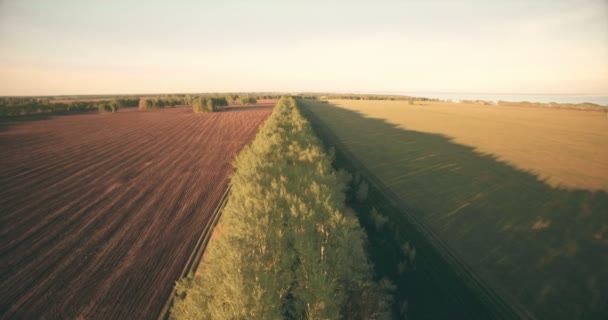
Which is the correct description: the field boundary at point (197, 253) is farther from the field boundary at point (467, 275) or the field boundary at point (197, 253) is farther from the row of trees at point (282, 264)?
the field boundary at point (467, 275)

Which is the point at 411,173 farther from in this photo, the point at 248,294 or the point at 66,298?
the point at 66,298

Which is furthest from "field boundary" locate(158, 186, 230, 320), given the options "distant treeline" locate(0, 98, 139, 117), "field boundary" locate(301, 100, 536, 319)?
"distant treeline" locate(0, 98, 139, 117)

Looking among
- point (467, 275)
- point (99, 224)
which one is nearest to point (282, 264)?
point (467, 275)

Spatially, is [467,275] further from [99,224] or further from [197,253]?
[99,224]

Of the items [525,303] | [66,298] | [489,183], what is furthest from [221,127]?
[525,303]

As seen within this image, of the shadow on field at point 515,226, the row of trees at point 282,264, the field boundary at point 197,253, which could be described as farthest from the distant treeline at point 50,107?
the shadow on field at point 515,226
